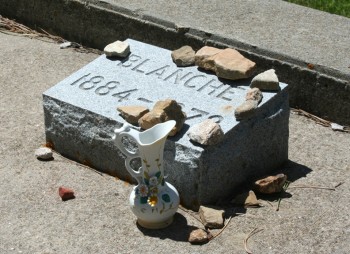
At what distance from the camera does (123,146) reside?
4.54 meters

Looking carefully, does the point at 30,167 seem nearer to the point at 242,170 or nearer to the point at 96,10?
the point at 242,170

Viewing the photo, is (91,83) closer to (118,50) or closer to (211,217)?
(118,50)

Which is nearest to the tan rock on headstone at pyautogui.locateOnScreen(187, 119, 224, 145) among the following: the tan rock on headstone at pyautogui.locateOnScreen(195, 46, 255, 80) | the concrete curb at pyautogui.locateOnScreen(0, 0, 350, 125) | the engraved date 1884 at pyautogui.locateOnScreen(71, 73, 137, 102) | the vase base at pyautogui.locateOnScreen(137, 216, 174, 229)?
the vase base at pyautogui.locateOnScreen(137, 216, 174, 229)

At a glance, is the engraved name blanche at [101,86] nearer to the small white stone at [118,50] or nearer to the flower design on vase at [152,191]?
the small white stone at [118,50]

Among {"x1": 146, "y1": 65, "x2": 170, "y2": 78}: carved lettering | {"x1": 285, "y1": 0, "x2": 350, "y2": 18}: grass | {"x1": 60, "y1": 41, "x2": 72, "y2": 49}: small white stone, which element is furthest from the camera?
{"x1": 285, "y1": 0, "x2": 350, "y2": 18}: grass

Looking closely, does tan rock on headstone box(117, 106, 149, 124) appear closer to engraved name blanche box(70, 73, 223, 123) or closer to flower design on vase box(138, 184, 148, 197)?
engraved name blanche box(70, 73, 223, 123)

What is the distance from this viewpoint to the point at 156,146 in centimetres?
443

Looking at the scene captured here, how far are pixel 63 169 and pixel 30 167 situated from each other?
0.17 meters

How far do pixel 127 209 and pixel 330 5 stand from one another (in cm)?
277

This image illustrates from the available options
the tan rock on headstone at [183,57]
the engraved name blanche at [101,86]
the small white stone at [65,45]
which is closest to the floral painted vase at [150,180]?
the engraved name blanche at [101,86]

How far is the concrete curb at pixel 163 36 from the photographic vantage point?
5.54m

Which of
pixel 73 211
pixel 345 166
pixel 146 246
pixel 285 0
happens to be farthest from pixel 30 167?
pixel 285 0

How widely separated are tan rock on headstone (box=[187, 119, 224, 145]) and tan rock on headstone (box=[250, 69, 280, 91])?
47 cm

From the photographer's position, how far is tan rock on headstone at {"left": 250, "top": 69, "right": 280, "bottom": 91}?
498 cm
